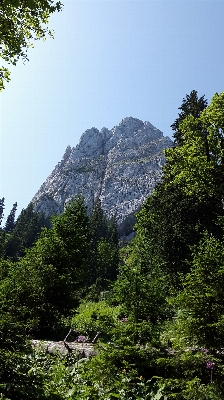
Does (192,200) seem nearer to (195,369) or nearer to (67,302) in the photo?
(67,302)

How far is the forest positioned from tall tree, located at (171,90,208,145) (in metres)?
0.16

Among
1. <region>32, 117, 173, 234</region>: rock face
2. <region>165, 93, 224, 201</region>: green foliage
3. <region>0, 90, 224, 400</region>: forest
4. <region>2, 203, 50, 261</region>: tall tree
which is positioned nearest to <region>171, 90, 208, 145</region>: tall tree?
<region>0, 90, 224, 400</region>: forest

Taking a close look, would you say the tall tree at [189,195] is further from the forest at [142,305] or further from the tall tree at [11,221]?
the tall tree at [11,221]

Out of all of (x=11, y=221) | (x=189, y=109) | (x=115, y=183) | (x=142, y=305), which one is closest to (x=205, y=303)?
(x=142, y=305)

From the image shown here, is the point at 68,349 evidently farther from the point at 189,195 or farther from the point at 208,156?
the point at 189,195

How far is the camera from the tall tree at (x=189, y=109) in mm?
29969

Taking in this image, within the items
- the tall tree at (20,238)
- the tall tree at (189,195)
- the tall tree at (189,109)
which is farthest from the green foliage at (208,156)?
the tall tree at (20,238)

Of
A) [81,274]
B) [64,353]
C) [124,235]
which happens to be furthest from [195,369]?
[124,235]

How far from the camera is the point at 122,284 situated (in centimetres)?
1133

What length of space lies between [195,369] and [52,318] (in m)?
11.2

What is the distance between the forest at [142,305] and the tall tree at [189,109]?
160mm

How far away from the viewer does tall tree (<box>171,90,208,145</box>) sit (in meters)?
30.0

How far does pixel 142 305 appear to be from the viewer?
1062 centimetres

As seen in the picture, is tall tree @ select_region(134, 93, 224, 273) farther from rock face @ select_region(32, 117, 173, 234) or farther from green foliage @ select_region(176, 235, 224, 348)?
rock face @ select_region(32, 117, 173, 234)
